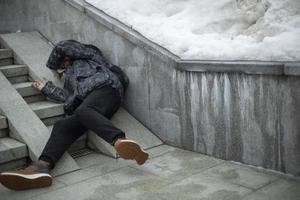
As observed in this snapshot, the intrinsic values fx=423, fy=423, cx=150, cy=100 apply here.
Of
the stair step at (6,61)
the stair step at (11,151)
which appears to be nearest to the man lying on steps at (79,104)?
the stair step at (11,151)

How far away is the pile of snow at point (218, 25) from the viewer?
15.0 ft

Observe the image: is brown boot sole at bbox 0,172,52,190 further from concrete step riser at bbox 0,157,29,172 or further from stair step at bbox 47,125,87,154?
stair step at bbox 47,125,87,154

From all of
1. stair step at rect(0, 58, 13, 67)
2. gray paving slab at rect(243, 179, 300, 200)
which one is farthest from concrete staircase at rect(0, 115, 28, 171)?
gray paving slab at rect(243, 179, 300, 200)

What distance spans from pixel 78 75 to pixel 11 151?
4.36 feet

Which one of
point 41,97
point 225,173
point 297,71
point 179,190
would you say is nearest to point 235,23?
point 297,71

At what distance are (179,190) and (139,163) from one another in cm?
70

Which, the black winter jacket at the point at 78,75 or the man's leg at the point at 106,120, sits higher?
the black winter jacket at the point at 78,75

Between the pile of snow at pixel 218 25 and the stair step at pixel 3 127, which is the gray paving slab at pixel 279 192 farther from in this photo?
the stair step at pixel 3 127

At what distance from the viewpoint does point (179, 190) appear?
13.9 ft

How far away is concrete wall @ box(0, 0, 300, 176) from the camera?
4266 mm

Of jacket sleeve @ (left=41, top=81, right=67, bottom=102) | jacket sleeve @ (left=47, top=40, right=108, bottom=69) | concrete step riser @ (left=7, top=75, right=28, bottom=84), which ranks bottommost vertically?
jacket sleeve @ (left=41, top=81, right=67, bottom=102)

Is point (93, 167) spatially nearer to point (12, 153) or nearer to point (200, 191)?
point (12, 153)

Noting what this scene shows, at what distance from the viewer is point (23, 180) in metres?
4.35

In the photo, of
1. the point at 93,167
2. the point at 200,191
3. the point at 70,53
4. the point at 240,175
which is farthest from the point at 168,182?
the point at 70,53
